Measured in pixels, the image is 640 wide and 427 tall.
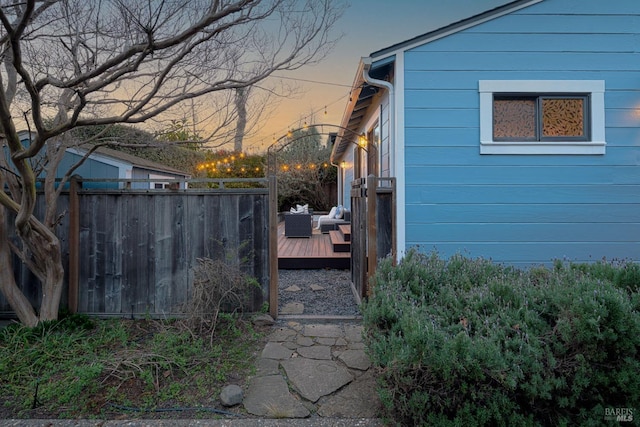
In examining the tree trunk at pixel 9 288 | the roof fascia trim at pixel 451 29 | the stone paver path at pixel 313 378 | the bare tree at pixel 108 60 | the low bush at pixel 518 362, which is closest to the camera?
the low bush at pixel 518 362

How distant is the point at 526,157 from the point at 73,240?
5.28 m

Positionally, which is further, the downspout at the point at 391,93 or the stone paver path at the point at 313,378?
the downspout at the point at 391,93

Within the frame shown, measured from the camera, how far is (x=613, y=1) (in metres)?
4.21

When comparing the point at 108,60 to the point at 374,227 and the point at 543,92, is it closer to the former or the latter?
the point at 374,227

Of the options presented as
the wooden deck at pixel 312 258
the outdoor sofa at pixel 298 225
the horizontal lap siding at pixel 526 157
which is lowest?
the wooden deck at pixel 312 258

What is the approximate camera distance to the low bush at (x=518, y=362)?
1883mm

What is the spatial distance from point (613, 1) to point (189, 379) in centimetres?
601

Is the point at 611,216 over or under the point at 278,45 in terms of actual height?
under

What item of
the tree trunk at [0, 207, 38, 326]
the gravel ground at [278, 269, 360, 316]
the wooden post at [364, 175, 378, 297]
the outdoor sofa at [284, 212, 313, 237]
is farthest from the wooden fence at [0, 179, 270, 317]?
the outdoor sofa at [284, 212, 313, 237]

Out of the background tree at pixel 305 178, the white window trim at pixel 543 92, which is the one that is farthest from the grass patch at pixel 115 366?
the background tree at pixel 305 178

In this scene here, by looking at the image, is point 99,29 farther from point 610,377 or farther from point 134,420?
point 610,377

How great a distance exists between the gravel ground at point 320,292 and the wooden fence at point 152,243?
78 cm

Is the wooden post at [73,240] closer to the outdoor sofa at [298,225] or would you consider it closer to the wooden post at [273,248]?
the wooden post at [273,248]

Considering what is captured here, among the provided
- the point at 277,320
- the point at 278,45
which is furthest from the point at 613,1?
the point at 277,320
